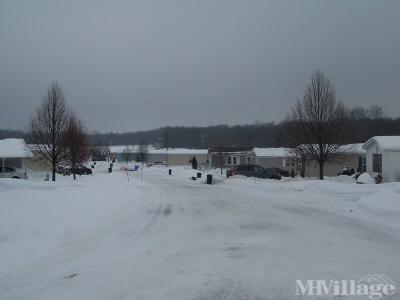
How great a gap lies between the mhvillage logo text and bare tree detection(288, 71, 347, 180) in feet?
88.8

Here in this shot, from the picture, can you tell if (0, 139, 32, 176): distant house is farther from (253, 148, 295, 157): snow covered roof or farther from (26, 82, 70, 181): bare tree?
(253, 148, 295, 157): snow covered roof

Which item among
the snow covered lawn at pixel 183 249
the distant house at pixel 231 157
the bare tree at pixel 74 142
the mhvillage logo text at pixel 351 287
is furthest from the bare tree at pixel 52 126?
the distant house at pixel 231 157

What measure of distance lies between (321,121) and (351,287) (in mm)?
27933

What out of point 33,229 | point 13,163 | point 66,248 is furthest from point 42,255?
point 13,163

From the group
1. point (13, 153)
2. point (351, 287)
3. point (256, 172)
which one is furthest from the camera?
point (13, 153)

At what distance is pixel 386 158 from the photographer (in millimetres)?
31906

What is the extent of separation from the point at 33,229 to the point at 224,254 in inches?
188

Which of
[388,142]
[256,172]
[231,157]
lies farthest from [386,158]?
[231,157]

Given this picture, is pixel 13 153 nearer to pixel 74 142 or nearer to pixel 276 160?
pixel 74 142

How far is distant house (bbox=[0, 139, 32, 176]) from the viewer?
41581 millimetres

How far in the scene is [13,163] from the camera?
4478 cm

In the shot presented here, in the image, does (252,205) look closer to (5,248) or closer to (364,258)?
(364,258)

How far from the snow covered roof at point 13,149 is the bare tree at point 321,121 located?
2589 cm

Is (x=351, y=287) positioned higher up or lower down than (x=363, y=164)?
higher up
